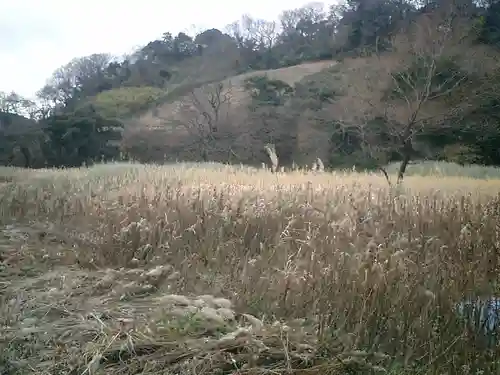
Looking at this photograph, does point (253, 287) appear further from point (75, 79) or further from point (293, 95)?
point (293, 95)

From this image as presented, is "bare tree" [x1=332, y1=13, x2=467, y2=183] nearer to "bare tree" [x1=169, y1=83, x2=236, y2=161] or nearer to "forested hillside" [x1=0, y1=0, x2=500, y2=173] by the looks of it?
"forested hillside" [x1=0, y1=0, x2=500, y2=173]

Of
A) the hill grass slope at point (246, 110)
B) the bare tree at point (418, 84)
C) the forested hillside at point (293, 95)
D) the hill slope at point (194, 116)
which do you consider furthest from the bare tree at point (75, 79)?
the bare tree at point (418, 84)

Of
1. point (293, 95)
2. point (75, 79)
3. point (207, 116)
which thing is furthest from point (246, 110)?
point (75, 79)

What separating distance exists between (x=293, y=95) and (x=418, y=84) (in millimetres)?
4910

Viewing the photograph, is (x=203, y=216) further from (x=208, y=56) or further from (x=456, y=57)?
(x=208, y=56)

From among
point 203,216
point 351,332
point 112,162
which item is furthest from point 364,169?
point 351,332

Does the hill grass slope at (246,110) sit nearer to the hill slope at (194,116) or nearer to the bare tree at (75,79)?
the hill slope at (194,116)

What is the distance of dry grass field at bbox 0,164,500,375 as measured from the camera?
1479 mm

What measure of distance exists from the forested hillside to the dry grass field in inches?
117

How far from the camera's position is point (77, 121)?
7.14 metres

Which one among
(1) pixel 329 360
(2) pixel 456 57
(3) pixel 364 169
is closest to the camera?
(1) pixel 329 360

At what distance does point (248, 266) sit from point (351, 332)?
2.34ft

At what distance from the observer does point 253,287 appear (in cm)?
195

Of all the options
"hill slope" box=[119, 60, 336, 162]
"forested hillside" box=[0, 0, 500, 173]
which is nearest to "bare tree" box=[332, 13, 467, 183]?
"forested hillside" box=[0, 0, 500, 173]
